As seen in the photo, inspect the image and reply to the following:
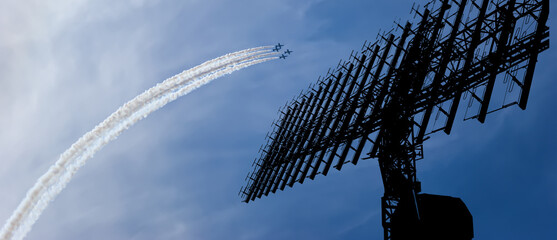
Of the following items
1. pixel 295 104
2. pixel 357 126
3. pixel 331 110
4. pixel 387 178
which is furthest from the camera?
pixel 295 104

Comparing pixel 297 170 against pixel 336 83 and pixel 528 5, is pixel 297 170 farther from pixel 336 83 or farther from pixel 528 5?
pixel 528 5

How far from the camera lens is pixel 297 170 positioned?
92.8 ft

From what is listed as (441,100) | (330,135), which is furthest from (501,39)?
(330,135)

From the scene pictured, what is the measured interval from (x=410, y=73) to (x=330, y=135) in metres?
7.07

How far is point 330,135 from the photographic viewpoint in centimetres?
2600

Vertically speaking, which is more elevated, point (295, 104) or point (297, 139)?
point (295, 104)

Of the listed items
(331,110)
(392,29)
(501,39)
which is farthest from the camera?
(331,110)

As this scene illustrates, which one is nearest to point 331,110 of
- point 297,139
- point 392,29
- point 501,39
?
point 297,139

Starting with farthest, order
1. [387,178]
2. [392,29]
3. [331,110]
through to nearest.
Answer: [331,110]
[392,29]
[387,178]

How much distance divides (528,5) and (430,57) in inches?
180

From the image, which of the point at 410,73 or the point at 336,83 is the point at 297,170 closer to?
the point at 336,83

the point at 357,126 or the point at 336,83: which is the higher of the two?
the point at 336,83

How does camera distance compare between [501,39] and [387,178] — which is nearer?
[501,39]

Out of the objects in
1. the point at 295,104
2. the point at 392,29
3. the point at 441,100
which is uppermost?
the point at 295,104
